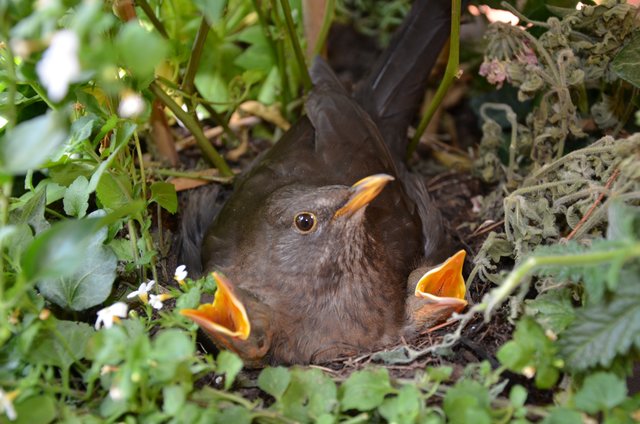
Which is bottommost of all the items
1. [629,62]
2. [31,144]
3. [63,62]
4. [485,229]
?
[485,229]

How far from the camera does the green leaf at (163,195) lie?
2.22m

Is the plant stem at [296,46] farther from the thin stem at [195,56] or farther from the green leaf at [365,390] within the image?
the green leaf at [365,390]

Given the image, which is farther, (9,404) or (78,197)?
(78,197)

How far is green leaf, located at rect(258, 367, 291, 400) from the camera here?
5.73 ft

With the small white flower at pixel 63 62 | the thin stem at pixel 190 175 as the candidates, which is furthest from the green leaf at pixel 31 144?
the thin stem at pixel 190 175

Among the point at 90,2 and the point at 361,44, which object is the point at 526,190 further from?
the point at 361,44

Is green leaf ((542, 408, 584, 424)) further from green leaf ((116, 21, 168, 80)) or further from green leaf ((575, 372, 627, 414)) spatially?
green leaf ((116, 21, 168, 80))

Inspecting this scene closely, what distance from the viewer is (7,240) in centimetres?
187

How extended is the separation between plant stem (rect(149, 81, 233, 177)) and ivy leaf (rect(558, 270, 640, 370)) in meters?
1.56

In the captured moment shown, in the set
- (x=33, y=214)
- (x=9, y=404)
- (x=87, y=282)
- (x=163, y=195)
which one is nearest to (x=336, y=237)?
(x=163, y=195)

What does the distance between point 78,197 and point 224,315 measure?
551 millimetres

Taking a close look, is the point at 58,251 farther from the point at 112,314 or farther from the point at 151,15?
the point at 151,15

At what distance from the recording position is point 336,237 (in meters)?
2.33

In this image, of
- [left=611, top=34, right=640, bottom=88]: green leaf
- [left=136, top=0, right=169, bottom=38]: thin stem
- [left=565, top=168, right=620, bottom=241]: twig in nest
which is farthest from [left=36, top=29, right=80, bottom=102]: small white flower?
[left=611, top=34, right=640, bottom=88]: green leaf
